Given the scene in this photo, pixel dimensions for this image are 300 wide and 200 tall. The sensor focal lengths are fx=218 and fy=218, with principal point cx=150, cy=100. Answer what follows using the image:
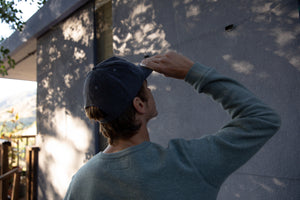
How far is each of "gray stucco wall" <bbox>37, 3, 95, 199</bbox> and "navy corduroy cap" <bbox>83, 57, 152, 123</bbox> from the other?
3252mm

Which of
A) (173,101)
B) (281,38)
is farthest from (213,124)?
(281,38)

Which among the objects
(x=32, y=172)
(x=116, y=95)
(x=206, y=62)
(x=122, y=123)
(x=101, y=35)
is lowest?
(x=32, y=172)

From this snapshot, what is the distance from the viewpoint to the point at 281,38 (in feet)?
Result: 5.99

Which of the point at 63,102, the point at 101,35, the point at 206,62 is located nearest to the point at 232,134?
the point at 206,62

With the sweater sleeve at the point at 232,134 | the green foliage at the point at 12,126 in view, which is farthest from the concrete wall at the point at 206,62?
the green foliage at the point at 12,126

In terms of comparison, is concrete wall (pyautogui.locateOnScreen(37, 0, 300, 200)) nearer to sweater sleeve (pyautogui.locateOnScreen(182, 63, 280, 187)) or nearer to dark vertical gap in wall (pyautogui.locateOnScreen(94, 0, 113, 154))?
dark vertical gap in wall (pyautogui.locateOnScreen(94, 0, 113, 154))

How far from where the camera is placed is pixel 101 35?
4.21 m

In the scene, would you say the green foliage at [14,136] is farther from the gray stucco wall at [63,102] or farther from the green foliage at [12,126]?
the gray stucco wall at [63,102]

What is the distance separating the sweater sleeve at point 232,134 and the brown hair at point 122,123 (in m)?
0.25

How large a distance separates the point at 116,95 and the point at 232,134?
0.48 metres

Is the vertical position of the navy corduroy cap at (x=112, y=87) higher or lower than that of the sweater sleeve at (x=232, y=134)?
higher

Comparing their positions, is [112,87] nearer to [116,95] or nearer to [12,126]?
[116,95]

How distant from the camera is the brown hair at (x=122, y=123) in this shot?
3.09 feet

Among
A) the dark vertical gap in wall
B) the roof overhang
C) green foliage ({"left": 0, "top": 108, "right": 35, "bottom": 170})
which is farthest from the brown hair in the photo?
green foliage ({"left": 0, "top": 108, "right": 35, "bottom": 170})
